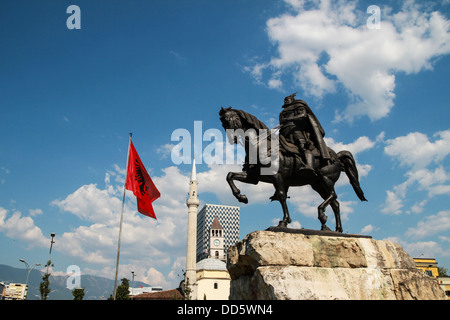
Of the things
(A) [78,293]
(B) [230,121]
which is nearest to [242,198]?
(B) [230,121]

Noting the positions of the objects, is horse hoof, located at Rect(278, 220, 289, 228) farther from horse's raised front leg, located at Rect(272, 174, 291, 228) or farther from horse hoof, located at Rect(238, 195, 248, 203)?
horse hoof, located at Rect(238, 195, 248, 203)

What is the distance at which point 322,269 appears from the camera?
601 cm

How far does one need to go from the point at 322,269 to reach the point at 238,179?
2.59 metres

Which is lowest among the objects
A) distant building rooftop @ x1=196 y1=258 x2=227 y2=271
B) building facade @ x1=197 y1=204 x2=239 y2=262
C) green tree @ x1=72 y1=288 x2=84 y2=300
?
green tree @ x1=72 y1=288 x2=84 y2=300

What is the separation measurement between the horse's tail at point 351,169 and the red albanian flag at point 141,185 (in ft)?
24.7

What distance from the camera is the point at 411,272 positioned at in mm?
6418

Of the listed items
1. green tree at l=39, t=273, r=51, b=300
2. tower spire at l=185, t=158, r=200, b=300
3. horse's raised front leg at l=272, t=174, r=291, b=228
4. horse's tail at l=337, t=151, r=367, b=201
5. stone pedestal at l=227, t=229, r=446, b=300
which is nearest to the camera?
stone pedestal at l=227, t=229, r=446, b=300

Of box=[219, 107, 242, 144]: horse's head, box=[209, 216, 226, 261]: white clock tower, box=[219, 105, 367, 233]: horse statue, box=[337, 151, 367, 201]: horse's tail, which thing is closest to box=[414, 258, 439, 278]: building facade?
box=[337, 151, 367, 201]: horse's tail

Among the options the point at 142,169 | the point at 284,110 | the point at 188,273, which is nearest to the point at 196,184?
the point at 188,273

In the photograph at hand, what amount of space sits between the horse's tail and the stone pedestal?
5.57 feet

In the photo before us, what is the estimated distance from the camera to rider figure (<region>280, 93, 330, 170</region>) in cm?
762
